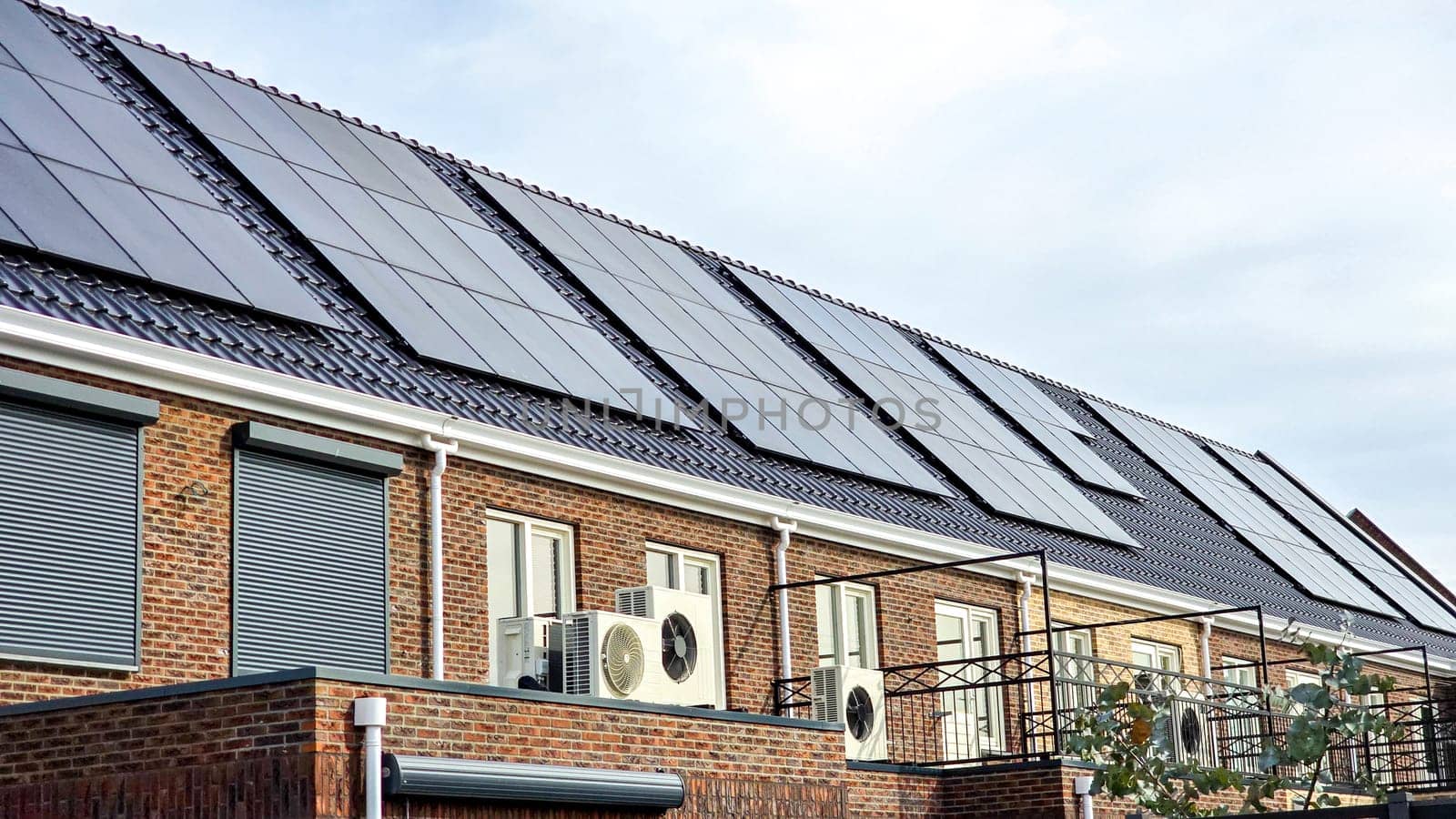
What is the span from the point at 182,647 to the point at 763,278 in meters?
15.5

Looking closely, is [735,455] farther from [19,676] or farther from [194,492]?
[19,676]

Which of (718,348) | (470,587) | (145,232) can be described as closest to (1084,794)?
(470,587)

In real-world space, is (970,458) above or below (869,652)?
above

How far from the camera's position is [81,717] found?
36.6 feet

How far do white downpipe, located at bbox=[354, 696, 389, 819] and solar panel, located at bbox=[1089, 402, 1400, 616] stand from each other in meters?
25.7

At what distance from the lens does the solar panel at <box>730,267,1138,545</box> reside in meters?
24.4

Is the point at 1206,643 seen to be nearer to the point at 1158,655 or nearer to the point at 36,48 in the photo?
the point at 1158,655

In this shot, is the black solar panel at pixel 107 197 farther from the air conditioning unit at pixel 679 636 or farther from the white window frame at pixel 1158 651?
the white window frame at pixel 1158 651

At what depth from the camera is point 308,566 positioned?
568 inches

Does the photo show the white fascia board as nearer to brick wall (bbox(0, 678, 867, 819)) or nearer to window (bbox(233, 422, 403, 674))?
window (bbox(233, 422, 403, 674))

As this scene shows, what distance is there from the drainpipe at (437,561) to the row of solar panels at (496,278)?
3.72 feet

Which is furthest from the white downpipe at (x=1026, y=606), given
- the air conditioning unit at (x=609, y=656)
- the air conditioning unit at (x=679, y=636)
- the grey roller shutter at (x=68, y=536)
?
the grey roller shutter at (x=68, y=536)

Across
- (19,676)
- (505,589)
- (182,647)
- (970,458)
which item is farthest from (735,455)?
(19,676)

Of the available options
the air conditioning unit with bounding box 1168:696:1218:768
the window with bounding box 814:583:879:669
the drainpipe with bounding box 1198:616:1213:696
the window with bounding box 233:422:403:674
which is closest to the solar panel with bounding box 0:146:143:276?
the window with bounding box 233:422:403:674
